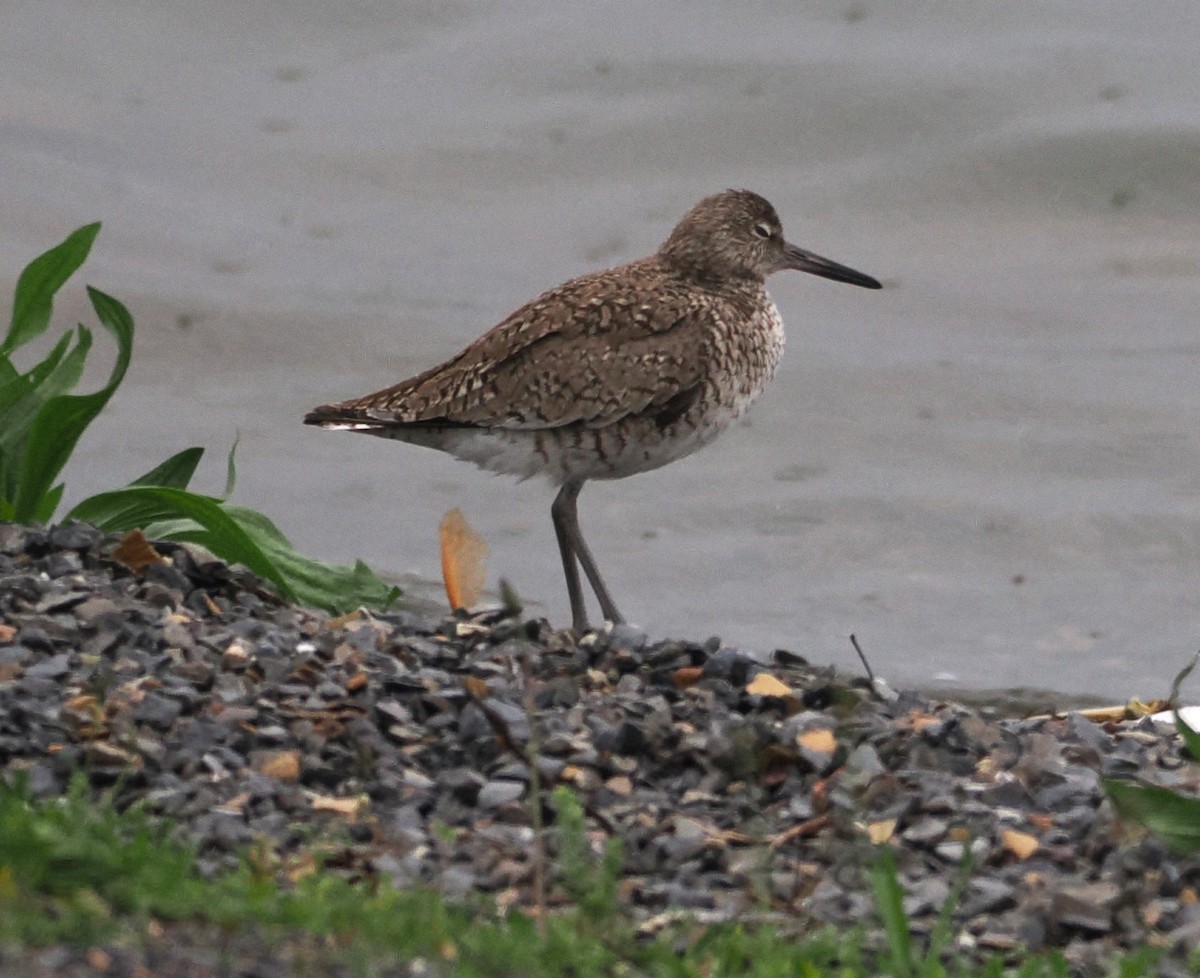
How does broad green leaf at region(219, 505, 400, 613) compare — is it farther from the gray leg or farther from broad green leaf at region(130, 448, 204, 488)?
the gray leg

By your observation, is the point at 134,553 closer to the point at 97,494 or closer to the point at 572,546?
the point at 97,494

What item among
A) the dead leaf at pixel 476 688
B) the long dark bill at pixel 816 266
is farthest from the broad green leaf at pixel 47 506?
the long dark bill at pixel 816 266

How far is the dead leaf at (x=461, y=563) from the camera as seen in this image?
6.93 metres

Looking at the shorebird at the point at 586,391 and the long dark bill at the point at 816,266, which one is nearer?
the shorebird at the point at 586,391

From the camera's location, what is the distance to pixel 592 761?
204 inches

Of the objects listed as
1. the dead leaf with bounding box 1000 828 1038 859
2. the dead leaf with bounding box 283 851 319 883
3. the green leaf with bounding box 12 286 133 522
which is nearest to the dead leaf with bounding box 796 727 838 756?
the dead leaf with bounding box 1000 828 1038 859

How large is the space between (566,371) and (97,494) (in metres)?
1.58

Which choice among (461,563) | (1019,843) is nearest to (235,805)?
(1019,843)

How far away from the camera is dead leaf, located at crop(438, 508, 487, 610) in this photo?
6.93 m

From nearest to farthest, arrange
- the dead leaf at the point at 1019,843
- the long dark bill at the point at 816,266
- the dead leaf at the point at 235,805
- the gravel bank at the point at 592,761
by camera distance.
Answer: the gravel bank at the point at 592,761 < the dead leaf at the point at 235,805 < the dead leaf at the point at 1019,843 < the long dark bill at the point at 816,266

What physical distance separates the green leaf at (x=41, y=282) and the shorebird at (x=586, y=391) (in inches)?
36.9

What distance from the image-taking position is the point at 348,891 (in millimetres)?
4215

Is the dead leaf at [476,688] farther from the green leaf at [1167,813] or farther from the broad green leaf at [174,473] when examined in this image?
the broad green leaf at [174,473]

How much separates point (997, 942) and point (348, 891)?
1342mm
